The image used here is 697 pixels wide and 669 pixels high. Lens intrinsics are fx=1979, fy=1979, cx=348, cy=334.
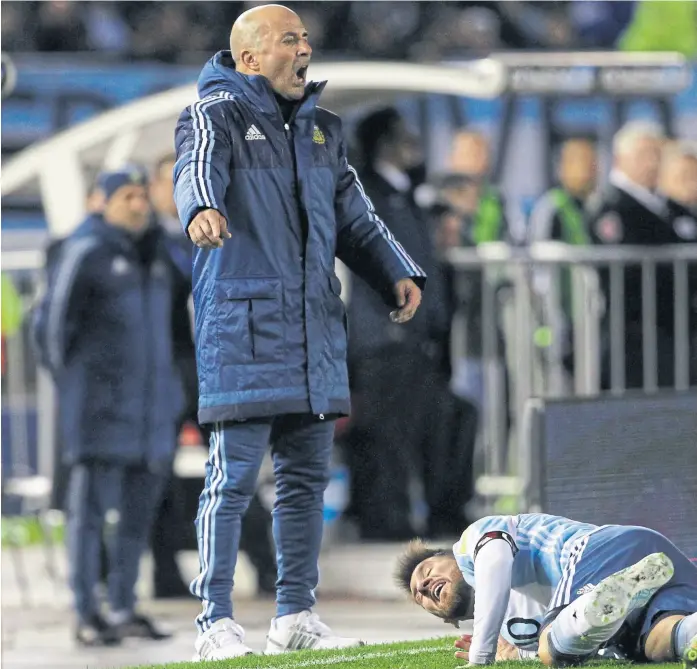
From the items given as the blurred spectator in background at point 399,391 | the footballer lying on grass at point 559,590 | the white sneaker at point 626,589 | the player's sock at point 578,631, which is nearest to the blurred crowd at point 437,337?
the blurred spectator in background at point 399,391

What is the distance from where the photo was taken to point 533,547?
654 cm

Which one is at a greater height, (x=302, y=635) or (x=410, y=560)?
(x=410, y=560)

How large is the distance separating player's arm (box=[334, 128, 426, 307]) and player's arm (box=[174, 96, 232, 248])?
49 centimetres

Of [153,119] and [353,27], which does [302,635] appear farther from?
[353,27]

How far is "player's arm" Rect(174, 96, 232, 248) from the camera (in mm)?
6129

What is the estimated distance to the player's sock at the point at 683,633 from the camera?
237 inches

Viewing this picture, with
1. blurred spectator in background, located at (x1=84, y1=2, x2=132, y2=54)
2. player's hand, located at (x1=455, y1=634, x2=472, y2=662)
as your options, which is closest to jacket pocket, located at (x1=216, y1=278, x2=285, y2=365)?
player's hand, located at (x1=455, y1=634, x2=472, y2=662)

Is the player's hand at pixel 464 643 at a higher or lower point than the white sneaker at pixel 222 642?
lower

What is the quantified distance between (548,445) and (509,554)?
1.53 m

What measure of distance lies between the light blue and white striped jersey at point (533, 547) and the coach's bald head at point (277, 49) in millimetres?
1599

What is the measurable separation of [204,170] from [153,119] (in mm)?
5435

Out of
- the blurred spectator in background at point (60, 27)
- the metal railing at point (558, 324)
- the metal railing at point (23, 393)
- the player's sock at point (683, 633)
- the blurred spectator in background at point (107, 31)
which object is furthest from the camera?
the blurred spectator in background at point (107, 31)

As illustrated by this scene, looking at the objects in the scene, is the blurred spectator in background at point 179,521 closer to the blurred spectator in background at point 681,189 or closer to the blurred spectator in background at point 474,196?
the blurred spectator in background at point 474,196

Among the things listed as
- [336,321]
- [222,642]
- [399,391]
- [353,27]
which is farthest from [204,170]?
[353,27]
